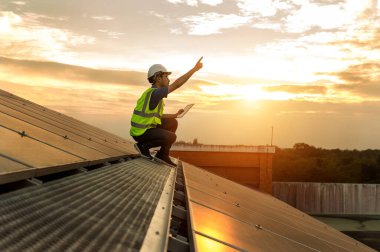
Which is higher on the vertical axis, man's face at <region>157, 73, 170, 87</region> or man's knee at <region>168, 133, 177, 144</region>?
man's face at <region>157, 73, 170, 87</region>

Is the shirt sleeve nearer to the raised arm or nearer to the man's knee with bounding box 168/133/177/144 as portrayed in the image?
the raised arm

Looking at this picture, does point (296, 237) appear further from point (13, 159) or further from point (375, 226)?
point (375, 226)

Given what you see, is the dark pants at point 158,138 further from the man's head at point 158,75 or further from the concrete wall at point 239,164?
the concrete wall at point 239,164

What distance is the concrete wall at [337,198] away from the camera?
29.1 metres

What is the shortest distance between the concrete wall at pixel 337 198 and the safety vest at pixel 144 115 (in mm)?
21690

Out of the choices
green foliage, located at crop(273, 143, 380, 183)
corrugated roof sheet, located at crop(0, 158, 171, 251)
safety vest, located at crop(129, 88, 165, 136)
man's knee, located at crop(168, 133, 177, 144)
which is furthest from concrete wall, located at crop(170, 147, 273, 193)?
green foliage, located at crop(273, 143, 380, 183)

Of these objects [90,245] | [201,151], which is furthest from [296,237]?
[201,151]

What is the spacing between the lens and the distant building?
22844 millimetres

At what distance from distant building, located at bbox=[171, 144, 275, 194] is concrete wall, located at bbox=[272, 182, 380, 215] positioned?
6.58 meters

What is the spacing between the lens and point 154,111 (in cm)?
832

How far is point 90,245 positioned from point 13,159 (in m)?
1.65

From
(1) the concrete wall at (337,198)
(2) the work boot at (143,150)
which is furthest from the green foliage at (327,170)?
(2) the work boot at (143,150)

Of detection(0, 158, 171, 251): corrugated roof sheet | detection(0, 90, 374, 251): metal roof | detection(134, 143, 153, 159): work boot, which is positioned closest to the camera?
detection(0, 158, 171, 251): corrugated roof sheet

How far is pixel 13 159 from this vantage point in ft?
12.0
